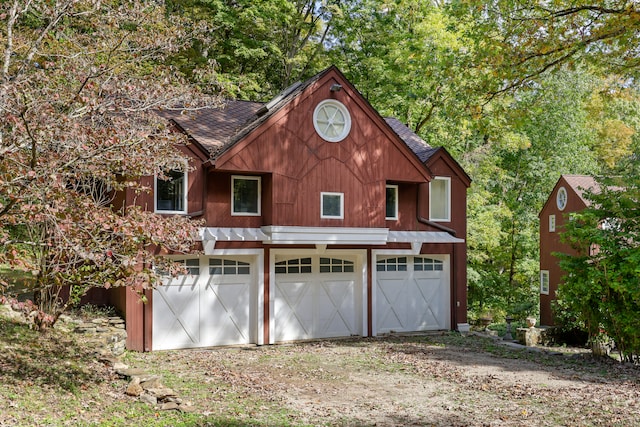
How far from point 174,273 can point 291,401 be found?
9.65 ft

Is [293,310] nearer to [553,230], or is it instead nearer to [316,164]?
[316,164]

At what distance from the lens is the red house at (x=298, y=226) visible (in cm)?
1509

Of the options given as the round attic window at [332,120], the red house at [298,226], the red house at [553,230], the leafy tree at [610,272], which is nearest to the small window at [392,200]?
the red house at [298,226]

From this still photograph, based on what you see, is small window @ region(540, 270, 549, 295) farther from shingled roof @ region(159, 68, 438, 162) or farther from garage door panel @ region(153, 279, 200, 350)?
garage door panel @ region(153, 279, 200, 350)

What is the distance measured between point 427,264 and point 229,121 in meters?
7.80

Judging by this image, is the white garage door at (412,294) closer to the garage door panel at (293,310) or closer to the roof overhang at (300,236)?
the roof overhang at (300,236)

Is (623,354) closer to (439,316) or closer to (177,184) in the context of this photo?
(439,316)

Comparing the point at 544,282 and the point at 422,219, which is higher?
the point at 422,219

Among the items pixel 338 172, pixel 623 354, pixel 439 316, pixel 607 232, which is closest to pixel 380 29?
pixel 338 172

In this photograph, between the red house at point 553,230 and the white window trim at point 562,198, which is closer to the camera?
the red house at point 553,230

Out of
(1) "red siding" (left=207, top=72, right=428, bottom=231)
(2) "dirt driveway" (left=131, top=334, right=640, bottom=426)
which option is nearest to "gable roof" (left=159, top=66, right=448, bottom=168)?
(1) "red siding" (left=207, top=72, right=428, bottom=231)

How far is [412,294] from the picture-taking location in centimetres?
1858

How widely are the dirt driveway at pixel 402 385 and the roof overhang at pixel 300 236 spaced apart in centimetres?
282

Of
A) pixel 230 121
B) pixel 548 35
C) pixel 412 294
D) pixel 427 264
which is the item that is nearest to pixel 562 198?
pixel 427 264
